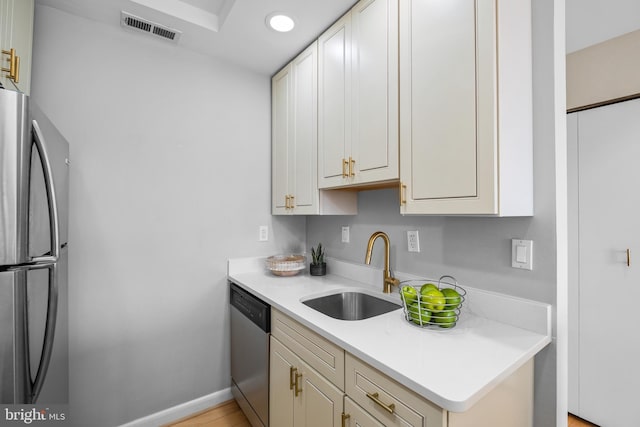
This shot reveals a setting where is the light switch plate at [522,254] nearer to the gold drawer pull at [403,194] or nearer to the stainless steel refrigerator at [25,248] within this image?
the gold drawer pull at [403,194]

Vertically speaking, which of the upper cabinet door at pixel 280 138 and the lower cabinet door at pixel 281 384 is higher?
the upper cabinet door at pixel 280 138

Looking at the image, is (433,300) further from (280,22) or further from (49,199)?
(280,22)

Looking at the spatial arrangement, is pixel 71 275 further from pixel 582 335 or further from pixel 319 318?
pixel 582 335

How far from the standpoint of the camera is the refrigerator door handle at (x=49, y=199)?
0.89 m

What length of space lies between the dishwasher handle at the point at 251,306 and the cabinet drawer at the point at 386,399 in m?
0.66

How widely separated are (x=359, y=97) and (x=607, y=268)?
1873 mm

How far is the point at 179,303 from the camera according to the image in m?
1.91

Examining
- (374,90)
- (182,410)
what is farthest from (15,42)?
(182,410)

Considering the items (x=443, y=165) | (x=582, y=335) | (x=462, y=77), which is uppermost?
(x=462, y=77)

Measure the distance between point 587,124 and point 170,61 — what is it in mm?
2771

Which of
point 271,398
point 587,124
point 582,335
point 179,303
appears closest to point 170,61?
point 179,303

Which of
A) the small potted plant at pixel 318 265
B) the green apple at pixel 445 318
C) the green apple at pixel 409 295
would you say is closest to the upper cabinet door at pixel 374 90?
the green apple at pixel 409 295

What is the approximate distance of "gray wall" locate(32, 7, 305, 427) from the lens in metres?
1.61

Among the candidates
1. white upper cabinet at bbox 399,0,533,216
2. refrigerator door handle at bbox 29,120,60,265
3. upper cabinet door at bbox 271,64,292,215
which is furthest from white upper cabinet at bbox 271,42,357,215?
refrigerator door handle at bbox 29,120,60,265
